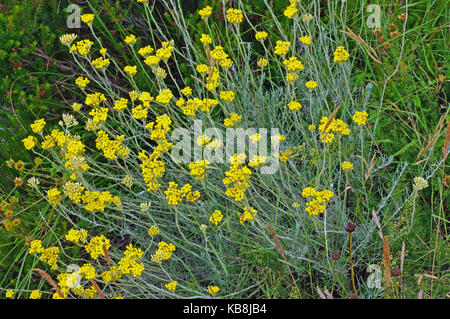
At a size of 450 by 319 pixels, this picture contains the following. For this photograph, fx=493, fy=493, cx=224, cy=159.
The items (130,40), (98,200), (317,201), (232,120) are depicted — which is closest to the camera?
(317,201)

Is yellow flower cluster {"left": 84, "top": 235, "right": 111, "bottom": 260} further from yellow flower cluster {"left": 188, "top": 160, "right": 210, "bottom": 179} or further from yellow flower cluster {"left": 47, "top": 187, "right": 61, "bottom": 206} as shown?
yellow flower cluster {"left": 188, "top": 160, "right": 210, "bottom": 179}

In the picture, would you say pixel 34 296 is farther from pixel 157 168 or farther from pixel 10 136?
pixel 10 136

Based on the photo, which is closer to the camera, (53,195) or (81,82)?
(53,195)

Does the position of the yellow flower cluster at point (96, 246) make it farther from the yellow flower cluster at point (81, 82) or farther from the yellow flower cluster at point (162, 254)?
the yellow flower cluster at point (81, 82)

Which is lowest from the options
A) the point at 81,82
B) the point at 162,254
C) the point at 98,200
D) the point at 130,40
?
the point at 162,254

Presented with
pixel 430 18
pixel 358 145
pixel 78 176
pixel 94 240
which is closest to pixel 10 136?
pixel 78 176

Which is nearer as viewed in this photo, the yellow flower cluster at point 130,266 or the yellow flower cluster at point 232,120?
→ the yellow flower cluster at point 130,266

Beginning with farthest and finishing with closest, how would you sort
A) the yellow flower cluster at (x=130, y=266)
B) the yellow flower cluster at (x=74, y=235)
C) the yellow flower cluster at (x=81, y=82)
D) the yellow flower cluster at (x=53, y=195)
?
the yellow flower cluster at (x=81, y=82)
the yellow flower cluster at (x=53, y=195)
the yellow flower cluster at (x=74, y=235)
the yellow flower cluster at (x=130, y=266)

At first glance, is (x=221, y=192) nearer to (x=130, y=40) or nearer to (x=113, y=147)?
(x=113, y=147)

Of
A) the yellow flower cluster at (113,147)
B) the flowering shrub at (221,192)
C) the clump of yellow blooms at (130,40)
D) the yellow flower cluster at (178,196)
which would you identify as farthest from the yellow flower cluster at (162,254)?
the clump of yellow blooms at (130,40)

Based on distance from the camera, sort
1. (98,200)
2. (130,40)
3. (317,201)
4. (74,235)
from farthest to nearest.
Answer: (130,40)
(98,200)
(74,235)
(317,201)

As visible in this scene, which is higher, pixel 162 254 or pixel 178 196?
pixel 178 196

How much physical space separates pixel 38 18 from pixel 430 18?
241 cm

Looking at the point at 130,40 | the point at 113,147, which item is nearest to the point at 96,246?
the point at 113,147
